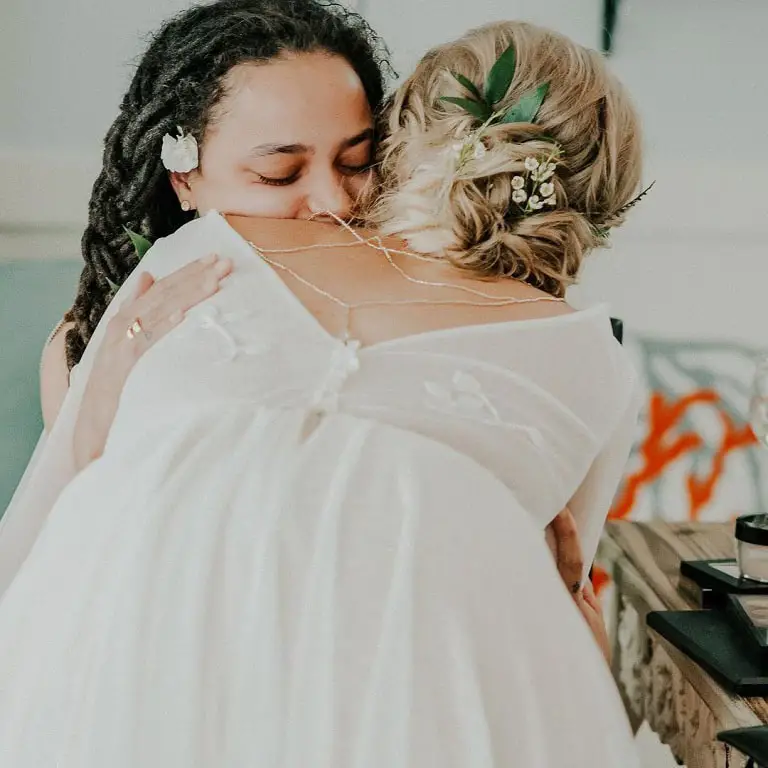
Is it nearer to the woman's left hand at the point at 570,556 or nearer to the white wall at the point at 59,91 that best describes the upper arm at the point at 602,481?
the woman's left hand at the point at 570,556

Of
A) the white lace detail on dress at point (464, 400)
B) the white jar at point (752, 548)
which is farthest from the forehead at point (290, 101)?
the white jar at point (752, 548)

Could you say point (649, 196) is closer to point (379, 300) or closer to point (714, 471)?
point (714, 471)

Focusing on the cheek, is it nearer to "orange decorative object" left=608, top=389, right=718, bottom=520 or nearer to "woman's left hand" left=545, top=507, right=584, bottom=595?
"woman's left hand" left=545, top=507, right=584, bottom=595

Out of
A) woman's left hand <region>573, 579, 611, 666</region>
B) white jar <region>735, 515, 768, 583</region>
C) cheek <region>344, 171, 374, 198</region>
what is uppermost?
cheek <region>344, 171, 374, 198</region>

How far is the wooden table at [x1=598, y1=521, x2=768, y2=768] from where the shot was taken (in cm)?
104

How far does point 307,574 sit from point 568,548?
422 millimetres

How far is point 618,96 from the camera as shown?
1.08 meters

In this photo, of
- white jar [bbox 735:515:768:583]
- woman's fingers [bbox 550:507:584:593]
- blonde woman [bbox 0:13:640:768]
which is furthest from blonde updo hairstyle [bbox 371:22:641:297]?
white jar [bbox 735:515:768:583]

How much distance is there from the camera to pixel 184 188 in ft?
3.84

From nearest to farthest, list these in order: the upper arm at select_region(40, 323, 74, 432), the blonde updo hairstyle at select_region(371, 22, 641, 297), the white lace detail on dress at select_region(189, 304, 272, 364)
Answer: the white lace detail on dress at select_region(189, 304, 272, 364) → the blonde updo hairstyle at select_region(371, 22, 641, 297) → the upper arm at select_region(40, 323, 74, 432)

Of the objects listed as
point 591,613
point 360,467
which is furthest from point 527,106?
point 591,613

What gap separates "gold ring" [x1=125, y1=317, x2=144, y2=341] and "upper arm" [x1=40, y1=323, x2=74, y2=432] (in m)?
0.22

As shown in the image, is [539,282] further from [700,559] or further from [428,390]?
[700,559]

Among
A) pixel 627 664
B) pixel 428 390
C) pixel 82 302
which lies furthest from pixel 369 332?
pixel 627 664
